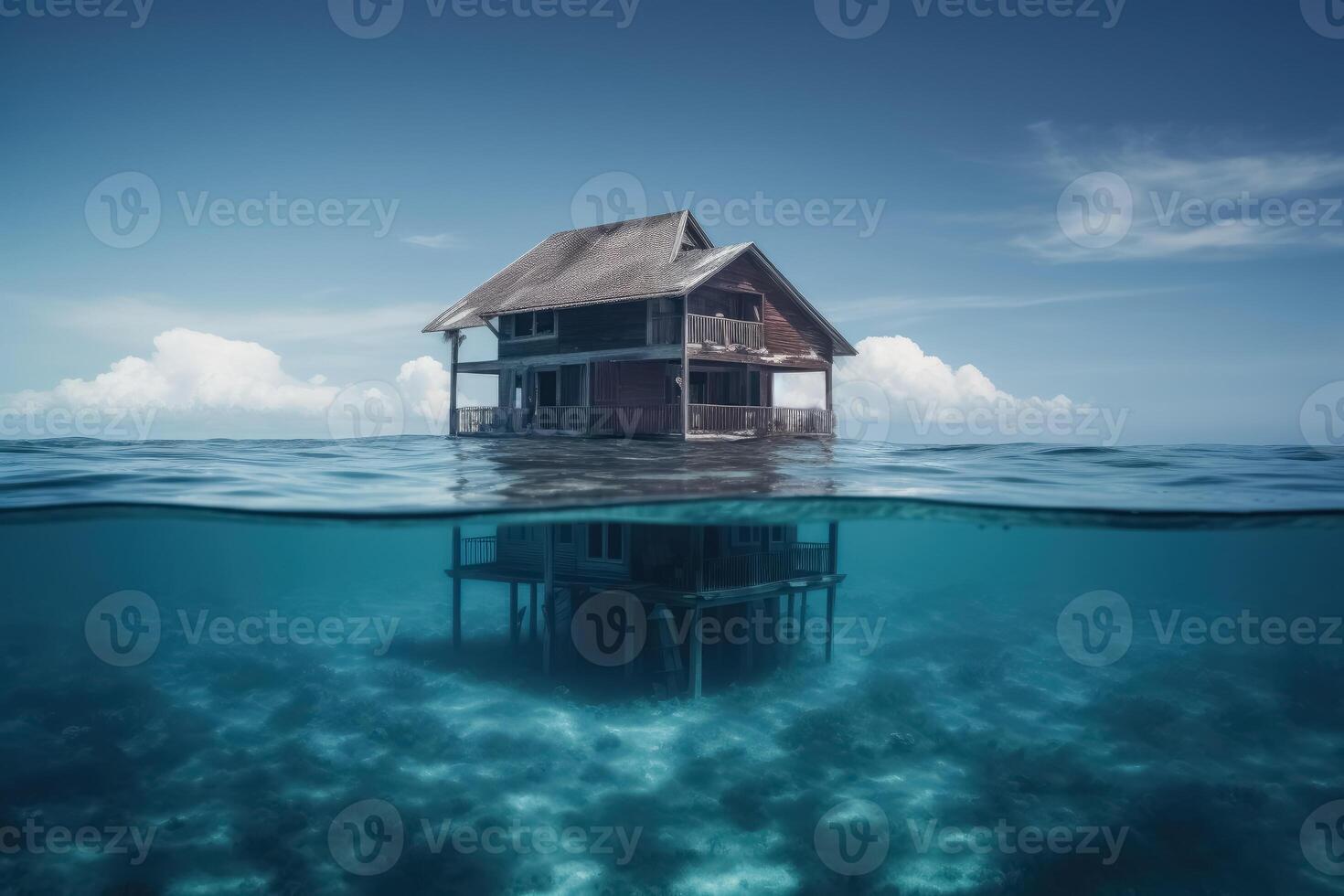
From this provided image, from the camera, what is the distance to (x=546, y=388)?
34344 millimetres

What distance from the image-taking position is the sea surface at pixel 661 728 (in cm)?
1450

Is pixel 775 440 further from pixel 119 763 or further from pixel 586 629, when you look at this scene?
pixel 119 763

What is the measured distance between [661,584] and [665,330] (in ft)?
40.1

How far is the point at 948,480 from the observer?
16.9 metres

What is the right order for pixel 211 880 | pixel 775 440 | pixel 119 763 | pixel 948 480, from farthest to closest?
pixel 775 440
pixel 119 763
pixel 948 480
pixel 211 880

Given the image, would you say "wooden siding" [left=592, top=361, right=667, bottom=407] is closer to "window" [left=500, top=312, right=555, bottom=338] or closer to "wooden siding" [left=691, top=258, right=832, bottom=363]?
"window" [left=500, top=312, right=555, bottom=338]

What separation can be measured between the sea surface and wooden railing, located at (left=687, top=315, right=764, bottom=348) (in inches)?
193

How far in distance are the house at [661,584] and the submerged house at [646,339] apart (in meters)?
7.02

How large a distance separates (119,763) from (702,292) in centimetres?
2226

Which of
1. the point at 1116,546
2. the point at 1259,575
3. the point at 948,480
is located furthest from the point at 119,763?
the point at 1259,575

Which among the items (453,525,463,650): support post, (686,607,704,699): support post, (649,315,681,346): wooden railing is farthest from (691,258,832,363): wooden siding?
(686,607,704,699): support post

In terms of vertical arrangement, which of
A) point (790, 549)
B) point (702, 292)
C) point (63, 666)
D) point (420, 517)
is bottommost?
point (63, 666)

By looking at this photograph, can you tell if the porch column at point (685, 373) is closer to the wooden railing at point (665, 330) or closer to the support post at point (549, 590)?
the wooden railing at point (665, 330)

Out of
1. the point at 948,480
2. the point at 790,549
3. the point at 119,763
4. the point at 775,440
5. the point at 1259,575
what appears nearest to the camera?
the point at 948,480
